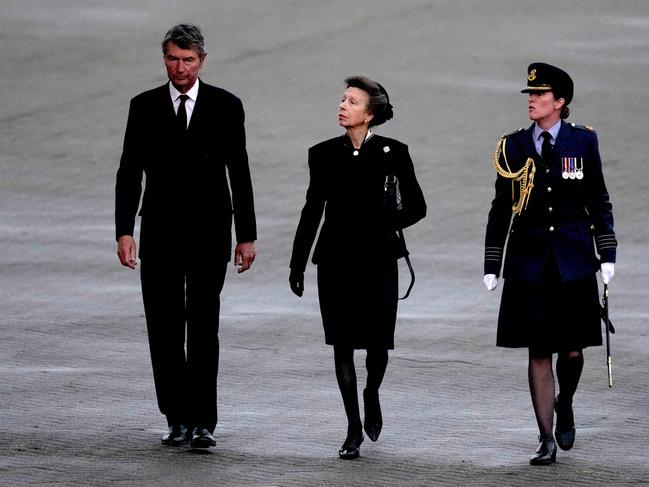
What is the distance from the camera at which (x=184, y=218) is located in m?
8.17

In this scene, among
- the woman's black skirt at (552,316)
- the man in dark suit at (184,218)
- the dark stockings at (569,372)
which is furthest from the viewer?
the man in dark suit at (184,218)

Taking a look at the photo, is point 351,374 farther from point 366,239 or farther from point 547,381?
point 547,381

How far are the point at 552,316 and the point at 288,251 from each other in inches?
254

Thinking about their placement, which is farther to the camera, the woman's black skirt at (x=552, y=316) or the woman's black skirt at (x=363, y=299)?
the woman's black skirt at (x=363, y=299)

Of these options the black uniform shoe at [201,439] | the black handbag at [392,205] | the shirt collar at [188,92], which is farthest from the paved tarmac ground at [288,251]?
the shirt collar at [188,92]

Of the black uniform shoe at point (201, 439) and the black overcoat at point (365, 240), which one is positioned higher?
the black overcoat at point (365, 240)

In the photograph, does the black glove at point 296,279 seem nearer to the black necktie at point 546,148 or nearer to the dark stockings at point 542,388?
the dark stockings at point 542,388

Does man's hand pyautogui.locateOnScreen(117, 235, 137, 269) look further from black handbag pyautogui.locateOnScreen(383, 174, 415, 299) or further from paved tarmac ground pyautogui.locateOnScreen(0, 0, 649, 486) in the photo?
black handbag pyautogui.locateOnScreen(383, 174, 415, 299)

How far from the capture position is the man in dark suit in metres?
8.16

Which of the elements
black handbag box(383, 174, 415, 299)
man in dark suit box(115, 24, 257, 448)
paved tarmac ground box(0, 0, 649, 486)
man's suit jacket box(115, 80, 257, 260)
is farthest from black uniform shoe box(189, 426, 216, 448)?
black handbag box(383, 174, 415, 299)

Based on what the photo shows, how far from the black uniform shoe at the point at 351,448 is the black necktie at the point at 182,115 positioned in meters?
1.61

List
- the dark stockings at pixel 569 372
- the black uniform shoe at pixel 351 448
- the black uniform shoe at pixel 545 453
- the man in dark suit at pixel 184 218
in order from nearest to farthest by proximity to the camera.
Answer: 1. the black uniform shoe at pixel 545 453
2. the black uniform shoe at pixel 351 448
3. the dark stockings at pixel 569 372
4. the man in dark suit at pixel 184 218

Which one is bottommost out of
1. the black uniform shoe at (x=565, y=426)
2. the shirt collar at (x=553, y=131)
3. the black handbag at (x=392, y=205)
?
the black uniform shoe at (x=565, y=426)

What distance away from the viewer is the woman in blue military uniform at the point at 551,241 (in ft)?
25.7
